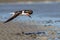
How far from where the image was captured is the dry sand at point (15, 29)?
498cm

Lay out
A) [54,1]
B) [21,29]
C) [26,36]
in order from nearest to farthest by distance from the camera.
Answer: [26,36] → [21,29] → [54,1]

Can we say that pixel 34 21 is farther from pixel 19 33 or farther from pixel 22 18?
pixel 19 33

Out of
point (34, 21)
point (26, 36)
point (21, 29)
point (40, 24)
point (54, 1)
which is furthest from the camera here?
point (54, 1)

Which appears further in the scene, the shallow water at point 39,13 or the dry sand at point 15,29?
the shallow water at point 39,13

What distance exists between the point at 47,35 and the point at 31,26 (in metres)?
0.93

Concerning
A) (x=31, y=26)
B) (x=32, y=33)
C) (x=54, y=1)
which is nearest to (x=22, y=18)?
(x=31, y=26)

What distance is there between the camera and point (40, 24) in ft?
20.7

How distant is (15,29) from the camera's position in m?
5.68

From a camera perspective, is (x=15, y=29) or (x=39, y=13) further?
(x=39, y=13)

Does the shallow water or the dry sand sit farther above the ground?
the dry sand

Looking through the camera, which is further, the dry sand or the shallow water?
the shallow water

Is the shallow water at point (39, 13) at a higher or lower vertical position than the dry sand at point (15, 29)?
lower

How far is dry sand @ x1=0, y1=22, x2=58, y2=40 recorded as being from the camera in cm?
498

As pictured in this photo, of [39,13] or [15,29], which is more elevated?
[15,29]
